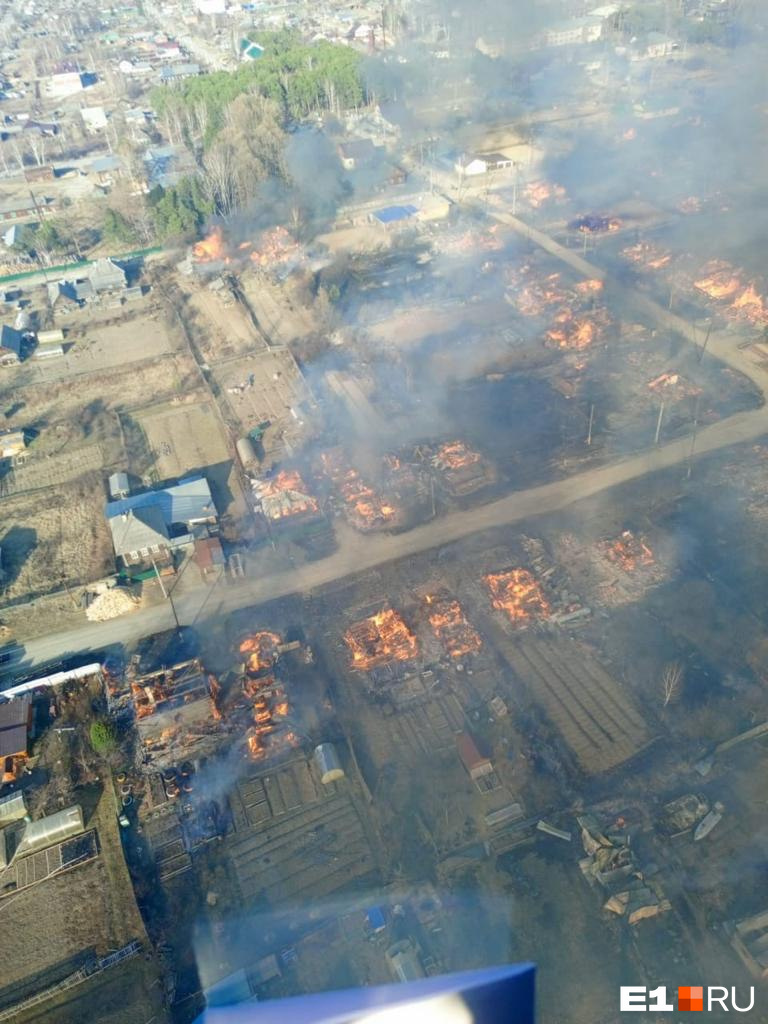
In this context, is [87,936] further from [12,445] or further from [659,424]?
[659,424]

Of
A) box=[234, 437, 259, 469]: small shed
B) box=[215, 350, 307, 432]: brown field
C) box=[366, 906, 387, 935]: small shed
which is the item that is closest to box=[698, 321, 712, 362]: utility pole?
box=[215, 350, 307, 432]: brown field

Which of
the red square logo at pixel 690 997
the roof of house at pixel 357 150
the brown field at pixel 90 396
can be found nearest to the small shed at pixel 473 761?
the red square logo at pixel 690 997

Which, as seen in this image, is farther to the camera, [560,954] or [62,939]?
[62,939]

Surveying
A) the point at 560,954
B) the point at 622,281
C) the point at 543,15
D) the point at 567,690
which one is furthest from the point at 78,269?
the point at 543,15

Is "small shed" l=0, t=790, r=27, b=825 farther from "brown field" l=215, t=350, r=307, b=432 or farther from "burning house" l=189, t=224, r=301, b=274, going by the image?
"burning house" l=189, t=224, r=301, b=274

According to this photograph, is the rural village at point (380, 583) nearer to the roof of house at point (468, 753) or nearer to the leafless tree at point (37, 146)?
the roof of house at point (468, 753)

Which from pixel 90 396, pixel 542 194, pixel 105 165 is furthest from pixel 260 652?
pixel 105 165

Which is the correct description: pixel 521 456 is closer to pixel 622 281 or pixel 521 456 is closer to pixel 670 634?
pixel 670 634
